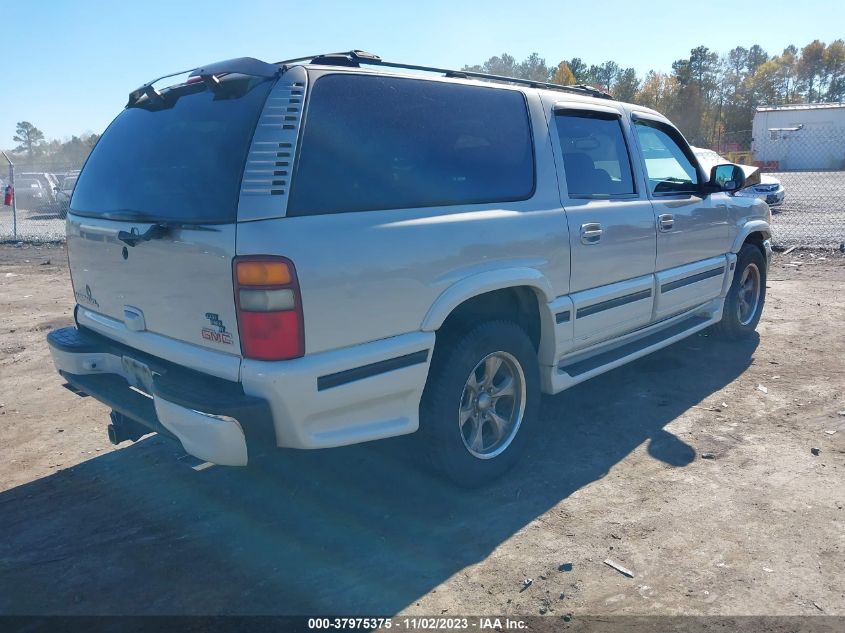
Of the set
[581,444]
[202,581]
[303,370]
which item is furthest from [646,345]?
[202,581]

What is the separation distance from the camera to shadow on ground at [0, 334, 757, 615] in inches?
112

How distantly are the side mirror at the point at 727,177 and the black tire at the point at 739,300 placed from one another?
818mm

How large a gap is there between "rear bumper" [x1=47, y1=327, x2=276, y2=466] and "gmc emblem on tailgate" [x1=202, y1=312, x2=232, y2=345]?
18cm

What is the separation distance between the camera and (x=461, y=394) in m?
3.37

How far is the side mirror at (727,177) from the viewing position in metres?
5.26

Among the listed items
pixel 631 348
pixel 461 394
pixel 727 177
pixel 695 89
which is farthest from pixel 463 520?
pixel 695 89

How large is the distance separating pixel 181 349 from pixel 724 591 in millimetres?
2533

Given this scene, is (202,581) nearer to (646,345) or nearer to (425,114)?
(425,114)

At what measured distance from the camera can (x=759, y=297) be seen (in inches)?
253

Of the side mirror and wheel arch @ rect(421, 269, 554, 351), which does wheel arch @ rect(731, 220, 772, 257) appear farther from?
wheel arch @ rect(421, 269, 554, 351)

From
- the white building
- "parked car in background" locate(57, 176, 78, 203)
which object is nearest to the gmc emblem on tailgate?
"parked car in background" locate(57, 176, 78, 203)

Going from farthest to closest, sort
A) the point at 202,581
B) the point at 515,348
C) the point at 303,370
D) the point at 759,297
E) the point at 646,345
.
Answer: the point at 759,297
the point at 646,345
the point at 515,348
the point at 202,581
the point at 303,370

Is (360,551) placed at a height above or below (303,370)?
below

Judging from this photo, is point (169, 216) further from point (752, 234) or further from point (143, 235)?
point (752, 234)
